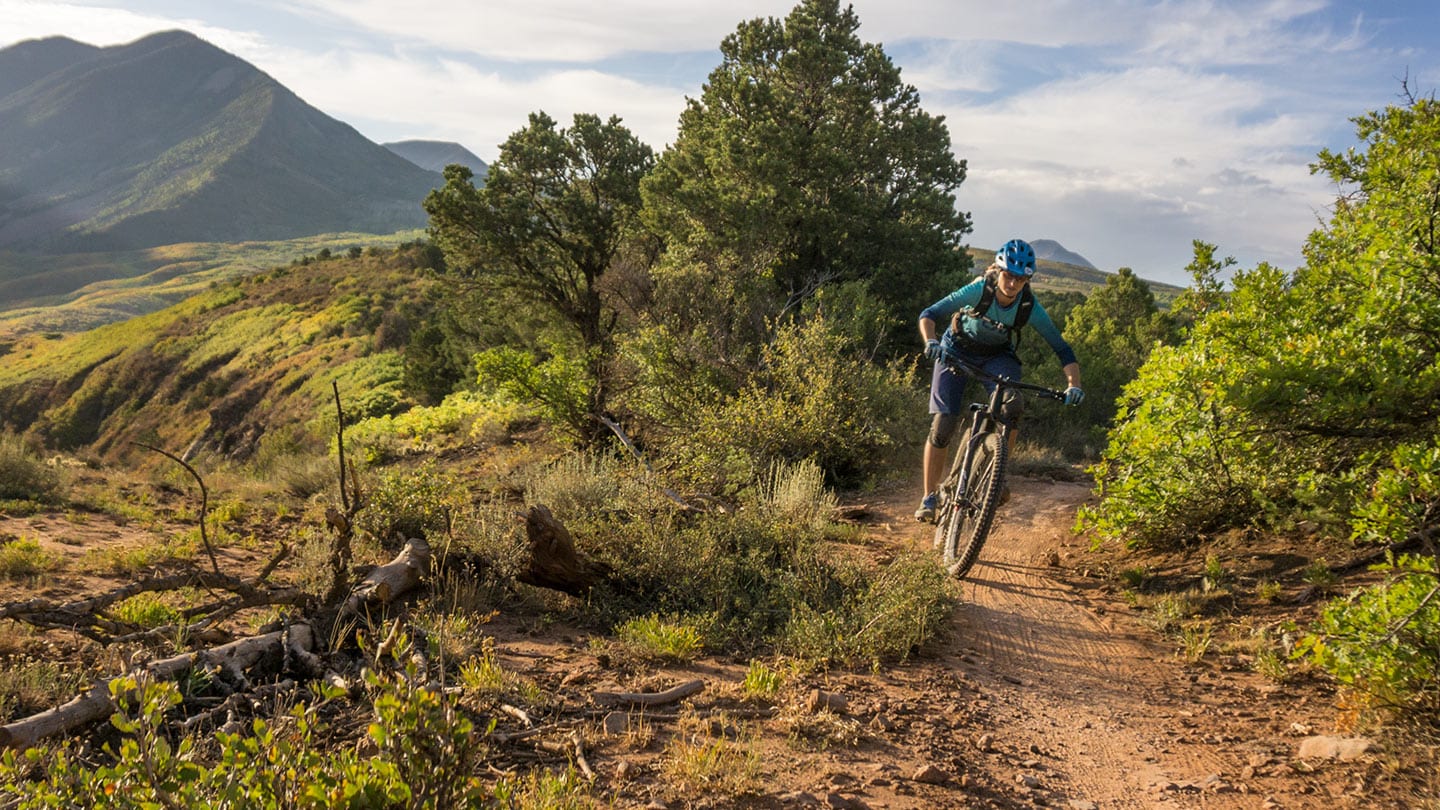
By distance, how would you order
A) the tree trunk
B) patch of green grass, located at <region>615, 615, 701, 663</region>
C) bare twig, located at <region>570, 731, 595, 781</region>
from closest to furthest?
bare twig, located at <region>570, 731, 595, 781</region> → patch of green grass, located at <region>615, 615, 701, 663</region> → the tree trunk

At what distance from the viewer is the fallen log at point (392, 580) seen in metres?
4.22

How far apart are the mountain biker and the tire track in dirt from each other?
3.48 feet

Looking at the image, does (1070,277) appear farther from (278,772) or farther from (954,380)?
(278,772)

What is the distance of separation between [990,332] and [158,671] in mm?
5213

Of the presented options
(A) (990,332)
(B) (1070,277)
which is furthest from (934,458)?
(B) (1070,277)

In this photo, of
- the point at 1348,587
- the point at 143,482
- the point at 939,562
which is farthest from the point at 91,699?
the point at 143,482

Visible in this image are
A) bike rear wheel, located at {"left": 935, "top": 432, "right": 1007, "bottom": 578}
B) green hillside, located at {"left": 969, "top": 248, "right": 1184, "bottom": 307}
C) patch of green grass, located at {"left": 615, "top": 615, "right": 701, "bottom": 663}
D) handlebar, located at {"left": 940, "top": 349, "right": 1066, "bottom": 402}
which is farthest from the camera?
green hillside, located at {"left": 969, "top": 248, "right": 1184, "bottom": 307}

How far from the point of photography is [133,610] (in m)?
4.21

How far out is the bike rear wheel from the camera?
5.07 metres

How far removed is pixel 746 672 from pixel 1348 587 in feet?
11.9

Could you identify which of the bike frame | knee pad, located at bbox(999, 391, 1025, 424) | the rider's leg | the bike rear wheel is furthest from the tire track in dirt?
knee pad, located at bbox(999, 391, 1025, 424)

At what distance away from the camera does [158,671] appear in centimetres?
306

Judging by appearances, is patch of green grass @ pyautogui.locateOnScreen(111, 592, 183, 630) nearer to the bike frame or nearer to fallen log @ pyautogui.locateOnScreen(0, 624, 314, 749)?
fallen log @ pyautogui.locateOnScreen(0, 624, 314, 749)

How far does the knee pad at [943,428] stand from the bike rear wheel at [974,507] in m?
0.26
